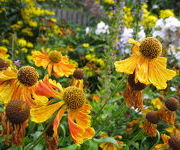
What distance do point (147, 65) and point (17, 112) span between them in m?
0.56

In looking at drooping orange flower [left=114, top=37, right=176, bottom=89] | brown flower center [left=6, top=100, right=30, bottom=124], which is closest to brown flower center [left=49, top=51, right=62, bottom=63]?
drooping orange flower [left=114, top=37, right=176, bottom=89]

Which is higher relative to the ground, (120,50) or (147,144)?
(120,50)

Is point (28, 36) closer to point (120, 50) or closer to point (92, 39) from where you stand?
point (92, 39)

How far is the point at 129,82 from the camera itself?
1.15 metres

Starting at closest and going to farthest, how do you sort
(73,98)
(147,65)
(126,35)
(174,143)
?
(73,98) → (147,65) → (174,143) → (126,35)

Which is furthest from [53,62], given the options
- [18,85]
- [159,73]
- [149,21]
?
[149,21]

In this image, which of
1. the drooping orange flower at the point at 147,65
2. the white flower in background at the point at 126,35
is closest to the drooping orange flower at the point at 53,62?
the drooping orange flower at the point at 147,65

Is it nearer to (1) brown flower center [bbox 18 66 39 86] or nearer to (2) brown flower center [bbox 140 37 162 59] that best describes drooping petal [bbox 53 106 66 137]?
(1) brown flower center [bbox 18 66 39 86]

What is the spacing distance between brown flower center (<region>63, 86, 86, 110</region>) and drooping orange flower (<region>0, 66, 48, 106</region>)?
117mm

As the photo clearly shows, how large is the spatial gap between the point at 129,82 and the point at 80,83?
41cm

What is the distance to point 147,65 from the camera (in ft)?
3.85

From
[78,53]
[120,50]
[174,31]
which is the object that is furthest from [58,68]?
[78,53]

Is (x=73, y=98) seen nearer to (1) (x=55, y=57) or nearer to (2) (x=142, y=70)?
(2) (x=142, y=70)

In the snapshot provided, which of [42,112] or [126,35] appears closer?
[42,112]
